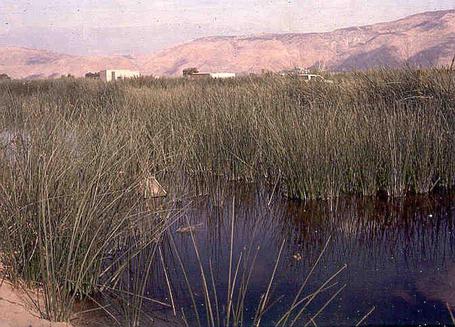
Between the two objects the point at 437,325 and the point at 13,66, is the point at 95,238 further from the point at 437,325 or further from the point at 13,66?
the point at 13,66

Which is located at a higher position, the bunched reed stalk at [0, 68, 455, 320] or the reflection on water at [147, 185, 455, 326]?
the bunched reed stalk at [0, 68, 455, 320]

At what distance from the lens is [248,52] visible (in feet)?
166

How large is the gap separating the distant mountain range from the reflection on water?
3535cm

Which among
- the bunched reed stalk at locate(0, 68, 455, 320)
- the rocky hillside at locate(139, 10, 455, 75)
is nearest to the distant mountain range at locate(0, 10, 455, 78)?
the rocky hillside at locate(139, 10, 455, 75)

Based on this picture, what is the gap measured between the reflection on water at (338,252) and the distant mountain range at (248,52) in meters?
35.3

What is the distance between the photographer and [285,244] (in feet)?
15.4

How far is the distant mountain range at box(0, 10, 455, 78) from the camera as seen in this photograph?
4347 centimetres

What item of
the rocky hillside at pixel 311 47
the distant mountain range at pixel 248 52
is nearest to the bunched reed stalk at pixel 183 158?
the rocky hillside at pixel 311 47

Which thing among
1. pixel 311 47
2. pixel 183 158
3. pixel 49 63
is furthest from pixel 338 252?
pixel 49 63

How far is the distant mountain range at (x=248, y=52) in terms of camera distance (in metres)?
43.5

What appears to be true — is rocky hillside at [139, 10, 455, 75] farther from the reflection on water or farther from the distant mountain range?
the reflection on water

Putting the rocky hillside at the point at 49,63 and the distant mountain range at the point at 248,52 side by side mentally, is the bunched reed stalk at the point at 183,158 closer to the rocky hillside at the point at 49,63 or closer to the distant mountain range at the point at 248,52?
the distant mountain range at the point at 248,52

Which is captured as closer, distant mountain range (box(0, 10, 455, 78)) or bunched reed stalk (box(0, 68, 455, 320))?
bunched reed stalk (box(0, 68, 455, 320))

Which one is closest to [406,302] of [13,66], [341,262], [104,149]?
[341,262]
